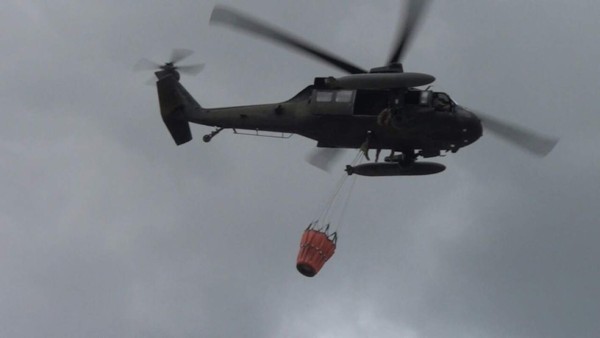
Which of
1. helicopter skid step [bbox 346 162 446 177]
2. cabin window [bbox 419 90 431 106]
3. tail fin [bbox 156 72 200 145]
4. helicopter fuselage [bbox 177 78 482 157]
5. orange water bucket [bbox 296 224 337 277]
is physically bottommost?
orange water bucket [bbox 296 224 337 277]

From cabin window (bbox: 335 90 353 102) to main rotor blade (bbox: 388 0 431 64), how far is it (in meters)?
1.86

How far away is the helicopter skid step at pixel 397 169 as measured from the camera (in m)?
36.5

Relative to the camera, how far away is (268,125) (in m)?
39.1

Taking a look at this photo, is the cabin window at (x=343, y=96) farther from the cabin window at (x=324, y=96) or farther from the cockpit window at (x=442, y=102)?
the cockpit window at (x=442, y=102)

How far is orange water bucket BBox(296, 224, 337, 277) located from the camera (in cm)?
3584

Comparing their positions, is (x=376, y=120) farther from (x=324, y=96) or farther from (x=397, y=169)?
(x=324, y=96)

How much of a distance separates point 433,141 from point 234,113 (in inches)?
332

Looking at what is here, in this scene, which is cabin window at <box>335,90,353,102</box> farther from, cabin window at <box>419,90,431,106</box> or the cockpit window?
the cockpit window

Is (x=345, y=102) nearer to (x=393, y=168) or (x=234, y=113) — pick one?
(x=393, y=168)

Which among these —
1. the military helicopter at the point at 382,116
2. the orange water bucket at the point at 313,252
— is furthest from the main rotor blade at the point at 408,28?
the orange water bucket at the point at 313,252

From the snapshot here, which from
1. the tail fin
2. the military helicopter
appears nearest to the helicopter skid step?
the military helicopter

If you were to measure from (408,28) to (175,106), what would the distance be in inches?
470

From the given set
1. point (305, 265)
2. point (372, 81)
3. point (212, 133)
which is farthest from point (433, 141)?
point (212, 133)

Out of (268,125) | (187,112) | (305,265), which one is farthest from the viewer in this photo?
(187,112)
